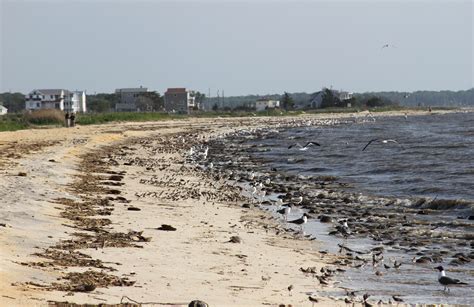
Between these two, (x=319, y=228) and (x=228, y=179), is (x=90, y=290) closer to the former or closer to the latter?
(x=319, y=228)

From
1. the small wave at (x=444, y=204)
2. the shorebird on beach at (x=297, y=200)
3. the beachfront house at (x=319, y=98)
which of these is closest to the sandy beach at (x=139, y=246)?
the shorebird on beach at (x=297, y=200)

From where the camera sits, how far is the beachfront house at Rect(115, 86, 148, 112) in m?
159


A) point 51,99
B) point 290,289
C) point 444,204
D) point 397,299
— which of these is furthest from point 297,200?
point 51,99

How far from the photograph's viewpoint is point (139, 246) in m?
12.6

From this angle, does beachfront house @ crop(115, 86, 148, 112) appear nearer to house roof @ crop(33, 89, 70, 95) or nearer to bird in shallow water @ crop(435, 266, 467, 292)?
house roof @ crop(33, 89, 70, 95)

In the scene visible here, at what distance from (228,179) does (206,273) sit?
1738 cm

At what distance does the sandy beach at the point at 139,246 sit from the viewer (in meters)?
9.21

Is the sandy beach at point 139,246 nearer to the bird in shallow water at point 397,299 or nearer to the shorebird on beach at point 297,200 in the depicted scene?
the bird in shallow water at point 397,299

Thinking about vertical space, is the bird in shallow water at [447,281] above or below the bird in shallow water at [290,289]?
below

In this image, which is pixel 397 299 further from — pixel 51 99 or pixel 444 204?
pixel 51 99

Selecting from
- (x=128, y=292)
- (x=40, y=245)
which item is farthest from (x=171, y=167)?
(x=128, y=292)

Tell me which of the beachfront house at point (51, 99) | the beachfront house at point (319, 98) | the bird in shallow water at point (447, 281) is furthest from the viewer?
the beachfront house at point (319, 98)

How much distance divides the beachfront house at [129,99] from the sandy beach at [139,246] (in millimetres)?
135372

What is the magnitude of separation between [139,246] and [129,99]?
15055 cm
